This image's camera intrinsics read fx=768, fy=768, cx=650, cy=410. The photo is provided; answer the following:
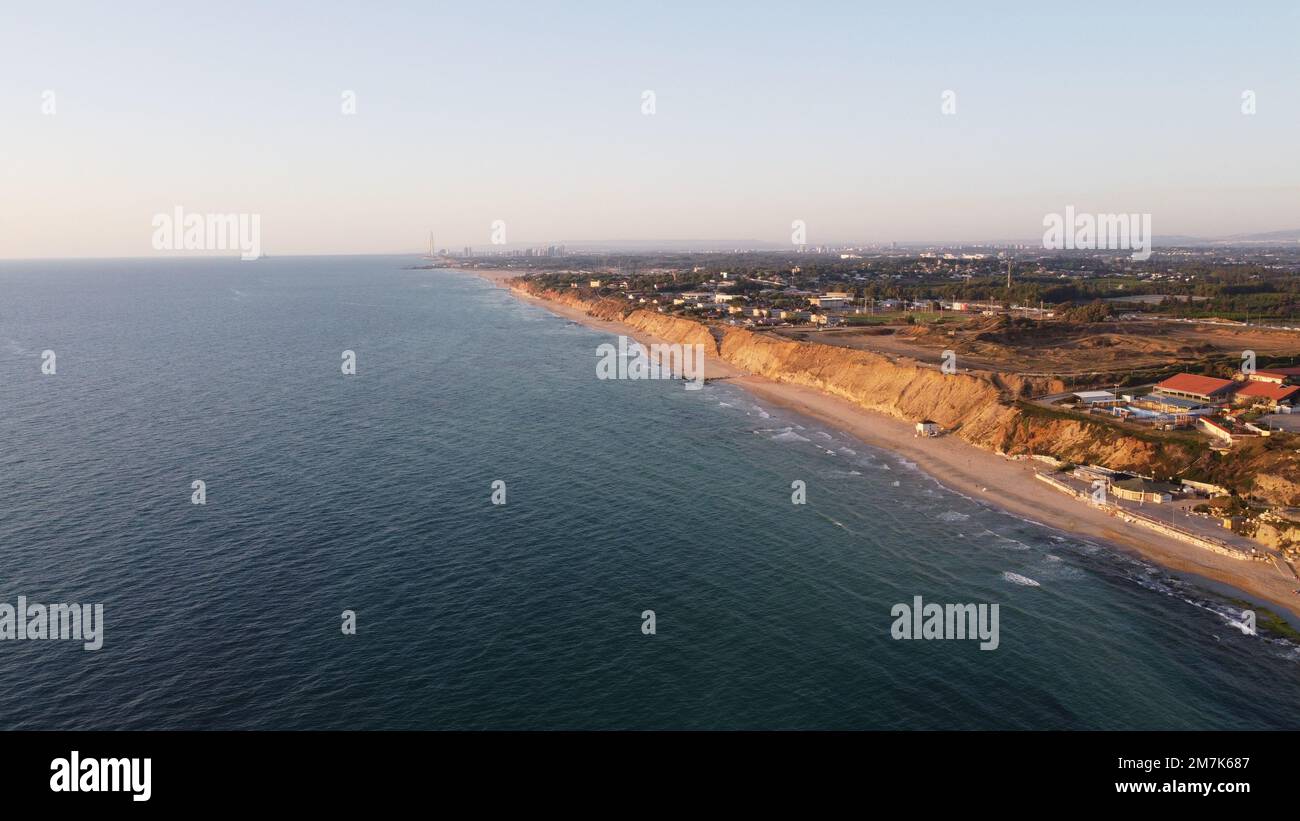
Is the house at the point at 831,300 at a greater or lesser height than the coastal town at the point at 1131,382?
greater

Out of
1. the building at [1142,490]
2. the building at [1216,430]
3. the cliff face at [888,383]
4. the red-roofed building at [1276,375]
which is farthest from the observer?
the cliff face at [888,383]

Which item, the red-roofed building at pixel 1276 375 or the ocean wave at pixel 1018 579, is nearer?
the ocean wave at pixel 1018 579

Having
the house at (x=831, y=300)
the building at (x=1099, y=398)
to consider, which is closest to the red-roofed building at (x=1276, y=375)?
the building at (x=1099, y=398)

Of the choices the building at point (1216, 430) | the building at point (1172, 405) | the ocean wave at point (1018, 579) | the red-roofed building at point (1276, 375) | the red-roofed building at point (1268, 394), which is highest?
the red-roofed building at point (1276, 375)

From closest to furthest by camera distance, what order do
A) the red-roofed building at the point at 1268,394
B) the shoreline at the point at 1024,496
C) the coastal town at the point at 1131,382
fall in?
1. the shoreline at the point at 1024,496
2. the coastal town at the point at 1131,382
3. the red-roofed building at the point at 1268,394

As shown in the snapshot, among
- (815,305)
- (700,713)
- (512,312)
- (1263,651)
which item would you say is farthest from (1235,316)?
(512,312)

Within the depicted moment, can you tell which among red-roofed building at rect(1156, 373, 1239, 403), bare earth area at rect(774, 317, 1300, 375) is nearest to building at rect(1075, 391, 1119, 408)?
red-roofed building at rect(1156, 373, 1239, 403)
